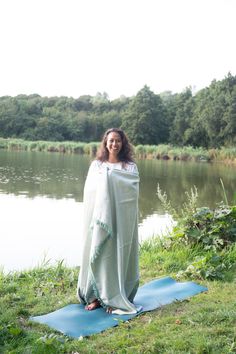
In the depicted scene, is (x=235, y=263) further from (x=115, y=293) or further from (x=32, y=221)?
(x=32, y=221)

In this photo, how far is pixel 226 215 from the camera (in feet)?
17.7

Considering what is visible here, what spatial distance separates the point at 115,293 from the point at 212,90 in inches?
1420

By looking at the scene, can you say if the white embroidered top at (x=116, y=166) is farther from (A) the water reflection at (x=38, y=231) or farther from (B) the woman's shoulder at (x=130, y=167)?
(A) the water reflection at (x=38, y=231)

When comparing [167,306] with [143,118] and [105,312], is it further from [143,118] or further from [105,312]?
[143,118]

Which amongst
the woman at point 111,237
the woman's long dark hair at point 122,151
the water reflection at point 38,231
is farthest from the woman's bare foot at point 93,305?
the water reflection at point 38,231

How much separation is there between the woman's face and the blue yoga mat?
1281 mm

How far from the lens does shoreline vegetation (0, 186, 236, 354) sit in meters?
2.79

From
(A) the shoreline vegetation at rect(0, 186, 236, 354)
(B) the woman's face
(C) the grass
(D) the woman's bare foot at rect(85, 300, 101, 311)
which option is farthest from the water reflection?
(B) the woman's face

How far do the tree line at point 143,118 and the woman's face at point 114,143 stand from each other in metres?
31.3

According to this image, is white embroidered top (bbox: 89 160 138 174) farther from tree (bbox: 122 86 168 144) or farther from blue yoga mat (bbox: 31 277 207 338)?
tree (bbox: 122 86 168 144)

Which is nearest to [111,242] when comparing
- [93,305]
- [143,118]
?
[93,305]

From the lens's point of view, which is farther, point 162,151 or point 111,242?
point 162,151

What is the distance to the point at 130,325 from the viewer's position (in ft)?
10.6

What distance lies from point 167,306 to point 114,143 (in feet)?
4.60
